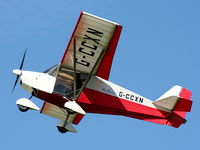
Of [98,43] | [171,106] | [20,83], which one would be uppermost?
[98,43]

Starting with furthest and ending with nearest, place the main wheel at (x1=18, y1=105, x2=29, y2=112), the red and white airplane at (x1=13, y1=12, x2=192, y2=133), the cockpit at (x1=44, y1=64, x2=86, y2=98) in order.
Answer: the cockpit at (x1=44, y1=64, x2=86, y2=98) → the main wheel at (x1=18, y1=105, x2=29, y2=112) → the red and white airplane at (x1=13, y1=12, x2=192, y2=133)

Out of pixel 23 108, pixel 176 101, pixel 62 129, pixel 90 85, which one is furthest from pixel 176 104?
pixel 23 108

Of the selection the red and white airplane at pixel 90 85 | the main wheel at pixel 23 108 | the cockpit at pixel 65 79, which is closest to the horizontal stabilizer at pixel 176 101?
the red and white airplane at pixel 90 85

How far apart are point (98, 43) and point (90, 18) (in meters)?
1.05

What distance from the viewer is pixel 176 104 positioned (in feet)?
56.4

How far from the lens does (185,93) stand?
1756cm

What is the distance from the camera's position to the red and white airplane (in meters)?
14.9

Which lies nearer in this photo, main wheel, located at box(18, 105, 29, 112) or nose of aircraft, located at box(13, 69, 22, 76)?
main wheel, located at box(18, 105, 29, 112)

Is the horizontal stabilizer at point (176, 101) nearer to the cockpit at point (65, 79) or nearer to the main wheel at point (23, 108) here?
the cockpit at point (65, 79)

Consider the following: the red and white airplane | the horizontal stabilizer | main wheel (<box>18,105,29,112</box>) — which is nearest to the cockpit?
the red and white airplane

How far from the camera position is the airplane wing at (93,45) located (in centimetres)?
1458

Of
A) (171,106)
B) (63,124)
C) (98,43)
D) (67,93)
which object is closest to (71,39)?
(98,43)

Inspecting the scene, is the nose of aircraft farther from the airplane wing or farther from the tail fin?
the tail fin

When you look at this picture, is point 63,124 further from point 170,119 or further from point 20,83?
point 170,119
